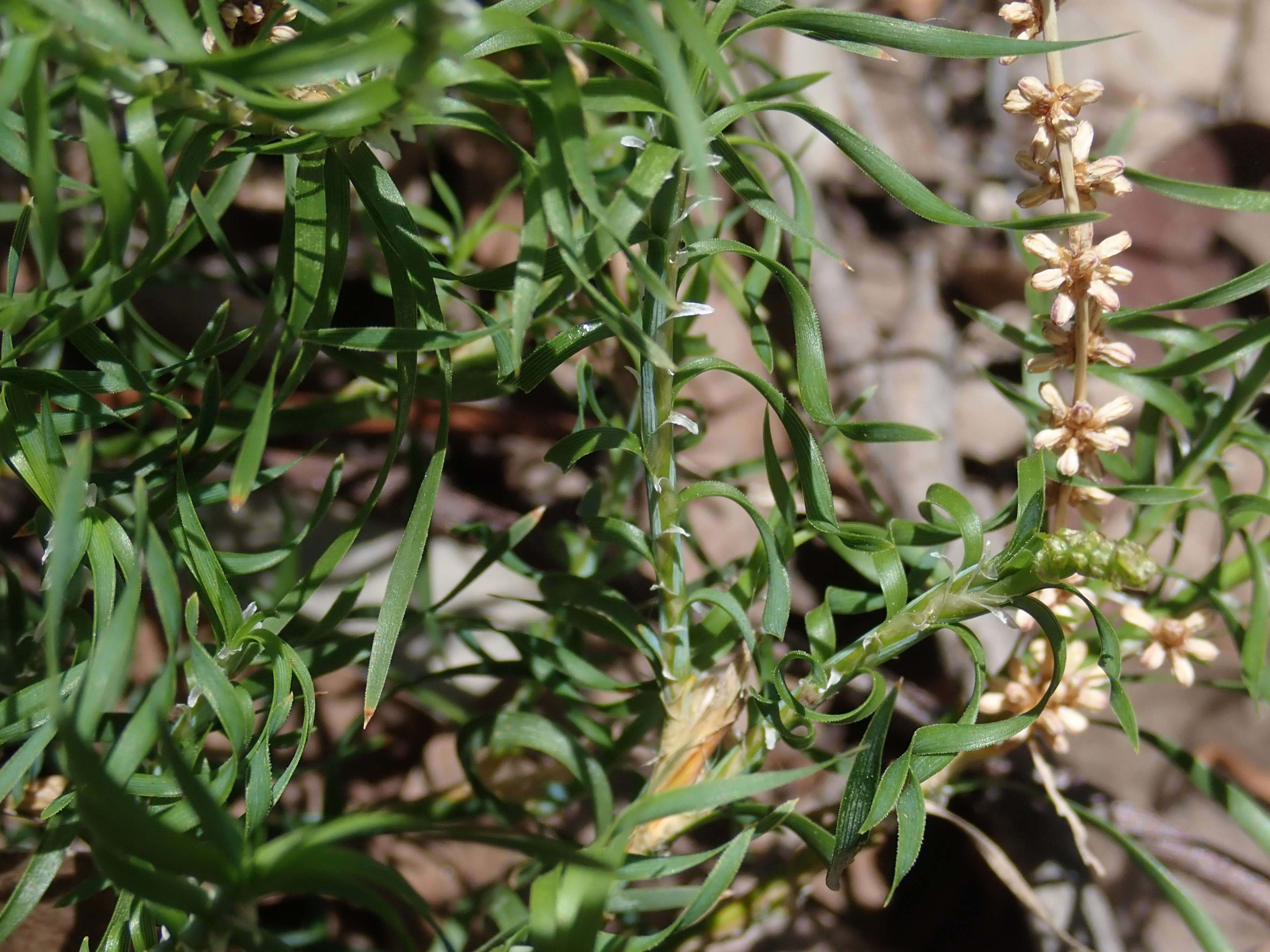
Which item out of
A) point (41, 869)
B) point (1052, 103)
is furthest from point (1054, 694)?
point (41, 869)

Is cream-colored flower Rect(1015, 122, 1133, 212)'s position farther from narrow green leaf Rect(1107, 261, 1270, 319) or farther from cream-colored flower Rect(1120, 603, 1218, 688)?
cream-colored flower Rect(1120, 603, 1218, 688)

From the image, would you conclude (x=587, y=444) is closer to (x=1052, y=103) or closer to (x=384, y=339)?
(x=384, y=339)

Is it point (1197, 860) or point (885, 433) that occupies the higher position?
point (885, 433)

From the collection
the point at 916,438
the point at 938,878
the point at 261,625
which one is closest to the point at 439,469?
the point at 261,625

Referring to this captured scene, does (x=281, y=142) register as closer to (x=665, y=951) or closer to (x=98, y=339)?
(x=98, y=339)

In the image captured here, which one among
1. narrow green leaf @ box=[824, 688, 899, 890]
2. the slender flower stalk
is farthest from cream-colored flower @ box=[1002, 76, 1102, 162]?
narrow green leaf @ box=[824, 688, 899, 890]

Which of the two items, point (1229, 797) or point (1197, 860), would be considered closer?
point (1229, 797)
